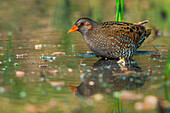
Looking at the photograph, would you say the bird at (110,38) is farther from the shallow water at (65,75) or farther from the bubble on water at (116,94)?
the bubble on water at (116,94)

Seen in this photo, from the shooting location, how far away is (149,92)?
18.8 ft

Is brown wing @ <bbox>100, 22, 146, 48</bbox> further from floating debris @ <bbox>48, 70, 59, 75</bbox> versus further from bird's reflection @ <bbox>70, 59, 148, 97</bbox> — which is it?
floating debris @ <bbox>48, 70, 59, 75</bbox>

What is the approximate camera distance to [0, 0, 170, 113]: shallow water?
5344mm

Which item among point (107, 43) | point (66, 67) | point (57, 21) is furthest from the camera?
point (57, 21)

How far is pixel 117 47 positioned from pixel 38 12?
391 inches

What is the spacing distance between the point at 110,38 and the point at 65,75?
1.62 m

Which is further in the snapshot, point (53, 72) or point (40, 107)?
point (53, 72)

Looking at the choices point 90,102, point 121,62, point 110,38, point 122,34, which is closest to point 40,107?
point 90,102

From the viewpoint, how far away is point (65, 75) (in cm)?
691

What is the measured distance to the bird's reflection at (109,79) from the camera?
237 inches

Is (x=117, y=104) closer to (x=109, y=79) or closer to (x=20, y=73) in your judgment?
(x=109, y=79)

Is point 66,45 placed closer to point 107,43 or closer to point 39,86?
point 107,43

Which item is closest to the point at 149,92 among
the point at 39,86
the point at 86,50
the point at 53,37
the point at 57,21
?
the point at 39,86

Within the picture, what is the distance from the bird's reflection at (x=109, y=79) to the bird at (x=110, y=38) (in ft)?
1.18
